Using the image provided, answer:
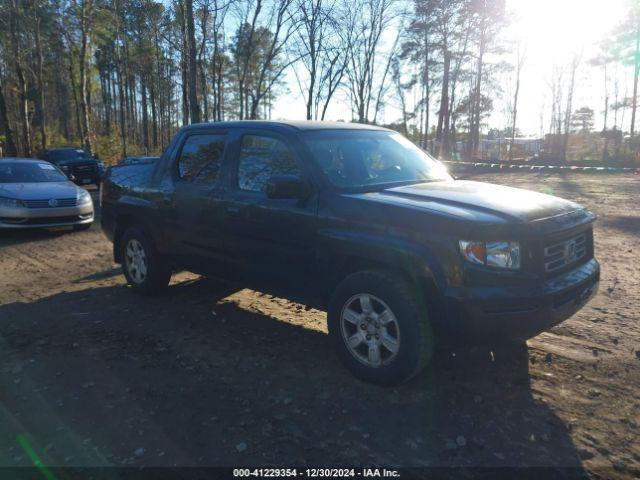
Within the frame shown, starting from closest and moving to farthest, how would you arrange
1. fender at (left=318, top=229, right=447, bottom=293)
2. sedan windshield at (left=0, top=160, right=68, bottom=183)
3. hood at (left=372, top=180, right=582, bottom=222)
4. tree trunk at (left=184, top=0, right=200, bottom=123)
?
fender at (left=318, top=229, right=447, bottom=293) < hood at (left=372, top=180, right=582, bottom=222) < sedan windshield at (left=0, top=160, right=68, bottom=183) < tree trunk at (left=184, top=0, right=200, bottom=123)

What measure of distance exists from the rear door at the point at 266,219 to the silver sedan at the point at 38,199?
6.27m

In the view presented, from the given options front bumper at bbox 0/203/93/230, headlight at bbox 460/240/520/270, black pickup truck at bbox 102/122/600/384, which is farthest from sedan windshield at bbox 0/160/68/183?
headlight at bbox 460/240/520/270

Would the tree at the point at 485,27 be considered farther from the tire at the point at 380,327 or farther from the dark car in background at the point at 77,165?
the tire at the point at 380,327

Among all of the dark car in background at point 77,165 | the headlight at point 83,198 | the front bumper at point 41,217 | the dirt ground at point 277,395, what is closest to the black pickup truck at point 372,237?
the dirt ground at point 277,395

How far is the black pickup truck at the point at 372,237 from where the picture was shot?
3316mm

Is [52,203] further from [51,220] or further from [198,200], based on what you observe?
[198,200]

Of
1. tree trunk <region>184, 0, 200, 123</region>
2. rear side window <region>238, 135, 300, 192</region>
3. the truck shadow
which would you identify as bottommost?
the truck shadow

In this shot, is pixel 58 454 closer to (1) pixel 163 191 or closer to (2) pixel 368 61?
(1) pixel 163 191

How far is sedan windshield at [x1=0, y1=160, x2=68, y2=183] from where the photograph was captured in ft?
33.4

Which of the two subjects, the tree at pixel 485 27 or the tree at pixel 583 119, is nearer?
the tree at pixel 485 27

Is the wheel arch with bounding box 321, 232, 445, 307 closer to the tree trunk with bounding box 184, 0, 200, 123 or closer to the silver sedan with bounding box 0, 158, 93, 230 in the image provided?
the silver sedan with bounding box 0, 158, 93, 230

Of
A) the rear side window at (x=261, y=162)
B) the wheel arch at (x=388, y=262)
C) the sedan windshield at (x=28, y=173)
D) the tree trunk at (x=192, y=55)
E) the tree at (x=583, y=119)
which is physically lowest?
the wheel arch at (x=388, y=262)

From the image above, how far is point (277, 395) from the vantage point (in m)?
3.65

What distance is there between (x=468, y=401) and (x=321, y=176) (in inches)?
77.0
